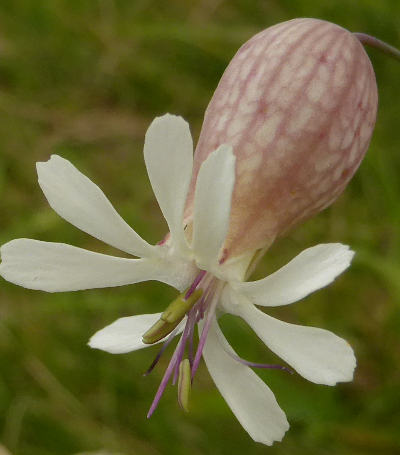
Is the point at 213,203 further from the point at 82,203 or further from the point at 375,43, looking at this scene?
the point at 375,43

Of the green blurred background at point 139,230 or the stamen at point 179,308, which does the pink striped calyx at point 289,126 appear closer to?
the stamen at point 179,308

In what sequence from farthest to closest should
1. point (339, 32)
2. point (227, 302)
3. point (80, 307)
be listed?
1. point (80, 307)
2. point (339, 32)
3. point (227, 302)

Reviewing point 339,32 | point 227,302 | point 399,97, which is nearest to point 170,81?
point 399,97

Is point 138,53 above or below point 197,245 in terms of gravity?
below

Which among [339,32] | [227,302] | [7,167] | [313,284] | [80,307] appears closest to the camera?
[313,284]

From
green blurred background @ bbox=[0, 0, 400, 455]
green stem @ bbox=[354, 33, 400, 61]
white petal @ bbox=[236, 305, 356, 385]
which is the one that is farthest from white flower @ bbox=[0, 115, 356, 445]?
green blurred background @ bbox=[0, 0, 400, 455]

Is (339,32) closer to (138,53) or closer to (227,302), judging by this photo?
(227,302)
